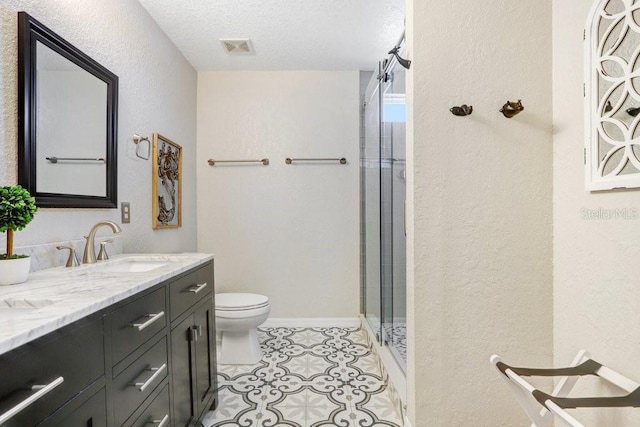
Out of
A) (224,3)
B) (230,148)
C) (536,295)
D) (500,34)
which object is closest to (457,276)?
(536,295)

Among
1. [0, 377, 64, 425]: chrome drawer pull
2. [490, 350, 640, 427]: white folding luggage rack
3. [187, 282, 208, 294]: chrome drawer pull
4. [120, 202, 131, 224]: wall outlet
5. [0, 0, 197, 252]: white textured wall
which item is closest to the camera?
[0, 377, 64, 425]: chrome drawer pull

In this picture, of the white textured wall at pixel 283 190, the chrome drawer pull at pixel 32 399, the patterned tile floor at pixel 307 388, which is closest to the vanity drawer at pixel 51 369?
the chrome drawer pull at pixel 32 399

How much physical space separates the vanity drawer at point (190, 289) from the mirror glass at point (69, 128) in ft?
2.05

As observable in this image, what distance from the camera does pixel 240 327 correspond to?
2.25m

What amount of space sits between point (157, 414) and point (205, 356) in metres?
0.50

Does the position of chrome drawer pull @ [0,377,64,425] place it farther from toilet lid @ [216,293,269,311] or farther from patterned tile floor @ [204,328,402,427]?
toilet lid @ [216,293,269,311]

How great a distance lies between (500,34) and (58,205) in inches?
76.7

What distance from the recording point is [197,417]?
4.92ft

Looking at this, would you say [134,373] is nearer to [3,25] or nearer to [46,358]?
[46,358]

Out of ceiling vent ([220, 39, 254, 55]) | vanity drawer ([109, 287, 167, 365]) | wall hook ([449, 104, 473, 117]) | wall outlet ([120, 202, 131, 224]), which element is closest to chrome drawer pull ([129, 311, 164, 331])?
vanity drawer ([109, 287, 167, 365])

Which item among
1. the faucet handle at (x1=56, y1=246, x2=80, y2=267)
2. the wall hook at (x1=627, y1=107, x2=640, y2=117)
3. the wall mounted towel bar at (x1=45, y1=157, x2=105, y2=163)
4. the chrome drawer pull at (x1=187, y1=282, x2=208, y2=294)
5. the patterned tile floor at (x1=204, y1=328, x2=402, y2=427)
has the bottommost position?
the patterned tile floor at (x1=204, y1=328, x2=402, y2=427)

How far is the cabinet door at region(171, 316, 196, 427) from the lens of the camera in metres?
1.28

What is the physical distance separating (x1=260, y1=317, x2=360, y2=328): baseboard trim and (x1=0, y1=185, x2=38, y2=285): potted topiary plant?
6.99 ft

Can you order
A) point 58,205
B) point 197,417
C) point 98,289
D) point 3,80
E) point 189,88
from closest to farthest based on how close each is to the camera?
point 98,289 → point 3,80 → point 58,205 → point 197,417 → point 189,88
